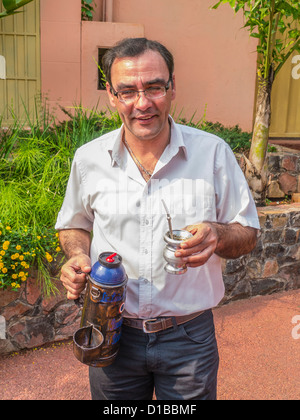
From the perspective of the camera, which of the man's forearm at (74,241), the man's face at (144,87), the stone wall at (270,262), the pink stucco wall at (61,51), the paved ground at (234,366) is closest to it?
the man's face at (144,87)

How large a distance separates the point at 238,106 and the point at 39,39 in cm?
320

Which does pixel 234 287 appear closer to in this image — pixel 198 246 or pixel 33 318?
pixel 33 318

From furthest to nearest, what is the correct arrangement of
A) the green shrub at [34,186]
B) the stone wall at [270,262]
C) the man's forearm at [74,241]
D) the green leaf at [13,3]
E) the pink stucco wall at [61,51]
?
the pink stucco wall at [61,51] → the stone wall at [270,262] → the green leaf at [13,3] → the green shrub at [34,186] → the man's forearm at [74,241]

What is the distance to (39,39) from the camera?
6.50m

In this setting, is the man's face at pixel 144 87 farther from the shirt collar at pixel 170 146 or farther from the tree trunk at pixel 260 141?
the tree trunk at pixel 260 141

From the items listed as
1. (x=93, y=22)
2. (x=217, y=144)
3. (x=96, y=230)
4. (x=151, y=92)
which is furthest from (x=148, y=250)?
(x=93, y=22)

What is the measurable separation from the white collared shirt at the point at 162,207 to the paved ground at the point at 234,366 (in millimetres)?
1812

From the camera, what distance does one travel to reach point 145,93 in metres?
2.17

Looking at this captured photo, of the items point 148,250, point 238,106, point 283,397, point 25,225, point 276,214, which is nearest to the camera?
point 148,250

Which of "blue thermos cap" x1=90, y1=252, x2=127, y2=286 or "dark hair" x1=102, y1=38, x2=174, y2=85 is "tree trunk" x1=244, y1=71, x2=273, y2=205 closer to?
"dark hair" x1=102, y1=38, x2=174, y2=85

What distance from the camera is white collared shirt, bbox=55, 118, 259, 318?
2.15 m

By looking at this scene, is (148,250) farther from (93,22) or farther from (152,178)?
(93,22)

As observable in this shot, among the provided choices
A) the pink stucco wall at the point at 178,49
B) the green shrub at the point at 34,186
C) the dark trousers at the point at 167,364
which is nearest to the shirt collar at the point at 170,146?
the dark trousers at the point at 167,364

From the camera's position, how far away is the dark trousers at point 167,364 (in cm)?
216
